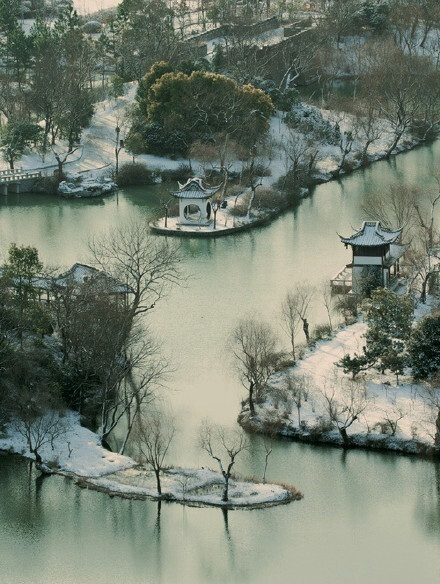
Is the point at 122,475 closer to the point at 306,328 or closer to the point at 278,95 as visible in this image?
the point at 306,328

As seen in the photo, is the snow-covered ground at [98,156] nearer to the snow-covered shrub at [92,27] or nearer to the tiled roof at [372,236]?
the tiled roof at [372,236]

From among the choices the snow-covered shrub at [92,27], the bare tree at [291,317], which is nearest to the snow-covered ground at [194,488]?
the bare tree at [291,317]

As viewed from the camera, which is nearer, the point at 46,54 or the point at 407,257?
the point at 407,257

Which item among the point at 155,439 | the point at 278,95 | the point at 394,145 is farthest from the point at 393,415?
the point at 278,95

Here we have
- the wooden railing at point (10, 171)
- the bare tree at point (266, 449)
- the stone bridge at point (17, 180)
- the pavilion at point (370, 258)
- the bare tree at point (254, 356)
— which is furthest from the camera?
the wooden railing at point (10, 171)

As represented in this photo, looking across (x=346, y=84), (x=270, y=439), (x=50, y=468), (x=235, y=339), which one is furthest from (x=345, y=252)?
(x=346, y=84)

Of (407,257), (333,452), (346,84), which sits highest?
(346,84)

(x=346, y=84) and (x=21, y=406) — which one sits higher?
(x=346, y=84)

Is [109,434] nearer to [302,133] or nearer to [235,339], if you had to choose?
[235,339]
